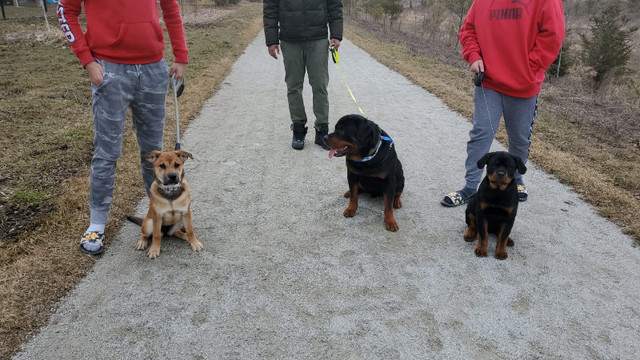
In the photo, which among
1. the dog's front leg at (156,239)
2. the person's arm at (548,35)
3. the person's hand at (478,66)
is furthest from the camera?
the person's hand at (478,66)

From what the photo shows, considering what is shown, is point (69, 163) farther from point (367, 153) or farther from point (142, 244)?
point (367, 153)

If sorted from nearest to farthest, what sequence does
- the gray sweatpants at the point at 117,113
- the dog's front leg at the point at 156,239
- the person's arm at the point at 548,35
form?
the gray sweatpants at the point at 117,113 → the dog's front leg at the point at 156,239 → the person's arm at the point at 548,35

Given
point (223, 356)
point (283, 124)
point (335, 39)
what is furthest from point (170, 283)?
point (283, 124)

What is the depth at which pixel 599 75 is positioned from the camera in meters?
13.5

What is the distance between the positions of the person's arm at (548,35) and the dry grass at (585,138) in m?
1.56

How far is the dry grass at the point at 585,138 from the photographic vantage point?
4109 millimetres

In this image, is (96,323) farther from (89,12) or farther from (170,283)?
(89,12)

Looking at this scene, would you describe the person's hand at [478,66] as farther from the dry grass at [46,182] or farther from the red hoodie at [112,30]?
the dry grass at [46,182]

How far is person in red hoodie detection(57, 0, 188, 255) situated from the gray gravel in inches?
22.1

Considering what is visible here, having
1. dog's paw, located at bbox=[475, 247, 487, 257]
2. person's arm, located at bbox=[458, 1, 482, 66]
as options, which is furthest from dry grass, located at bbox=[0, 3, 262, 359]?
person's arm, located at bbox=[458, 1, 482, 66]

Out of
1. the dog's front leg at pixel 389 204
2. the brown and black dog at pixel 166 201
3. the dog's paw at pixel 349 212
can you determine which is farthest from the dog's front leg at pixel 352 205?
the brown and black dog at pixel 166 201

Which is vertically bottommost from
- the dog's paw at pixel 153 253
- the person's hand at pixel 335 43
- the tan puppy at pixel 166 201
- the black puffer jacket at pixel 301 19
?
the dog's paw at pixel 153 253

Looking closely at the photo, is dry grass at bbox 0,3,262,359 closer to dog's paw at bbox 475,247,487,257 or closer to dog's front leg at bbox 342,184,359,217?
dog's front leg at bbox 342,184,359,217

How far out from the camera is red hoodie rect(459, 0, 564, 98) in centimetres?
330
